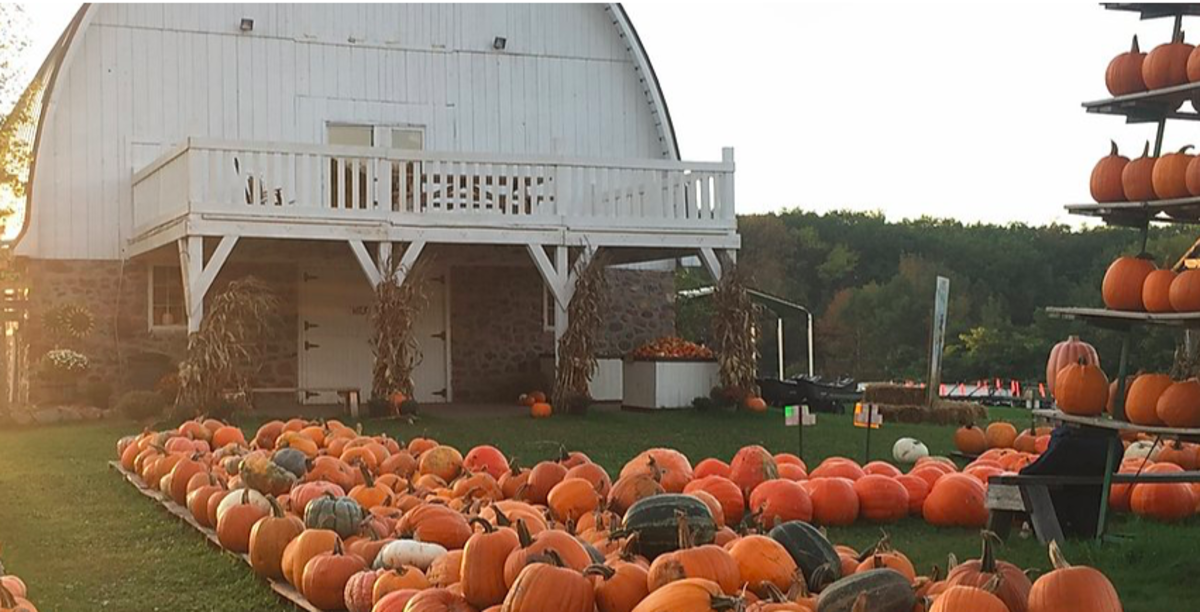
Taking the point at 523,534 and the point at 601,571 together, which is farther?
the point at 523,534

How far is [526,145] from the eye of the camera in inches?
837

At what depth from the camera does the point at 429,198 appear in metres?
16.4

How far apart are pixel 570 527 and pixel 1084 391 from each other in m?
2.71

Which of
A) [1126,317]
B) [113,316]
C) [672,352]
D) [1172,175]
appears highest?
[1172,175]

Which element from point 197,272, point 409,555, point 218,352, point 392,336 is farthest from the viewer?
point 392,336

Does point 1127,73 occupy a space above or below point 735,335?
above

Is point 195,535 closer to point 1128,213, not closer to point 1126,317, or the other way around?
point 1126,317

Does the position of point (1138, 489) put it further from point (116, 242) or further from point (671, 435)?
point (116, 242)

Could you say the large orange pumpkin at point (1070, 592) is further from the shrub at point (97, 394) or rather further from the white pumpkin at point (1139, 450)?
the shrub at point (97, 394)

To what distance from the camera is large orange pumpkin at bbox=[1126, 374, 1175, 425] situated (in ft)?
20.4

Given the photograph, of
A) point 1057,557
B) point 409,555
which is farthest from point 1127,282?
point 409,555

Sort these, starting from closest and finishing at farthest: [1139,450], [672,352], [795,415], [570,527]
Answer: [570,527] → [795,415] → [1139,450] → [672,352]

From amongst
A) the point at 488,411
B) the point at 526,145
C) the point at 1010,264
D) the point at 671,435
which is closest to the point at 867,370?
the point at 1010,264

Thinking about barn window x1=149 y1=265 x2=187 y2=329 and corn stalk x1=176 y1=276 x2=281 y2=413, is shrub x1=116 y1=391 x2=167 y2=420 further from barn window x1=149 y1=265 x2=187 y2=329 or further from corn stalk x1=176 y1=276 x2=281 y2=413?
barn window x1=149 y1=265 x2=187 y2=329
